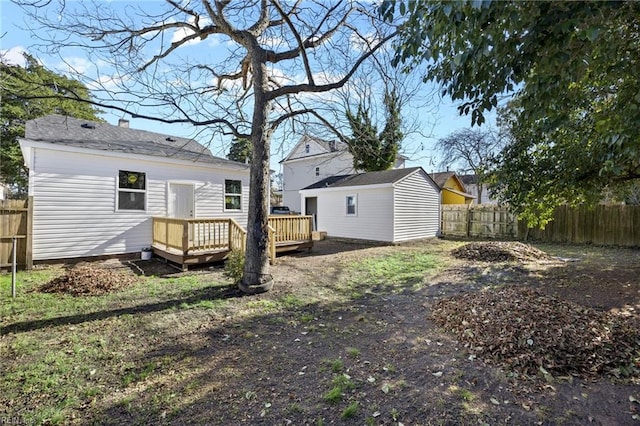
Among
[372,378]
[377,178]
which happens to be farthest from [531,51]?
[377,178]

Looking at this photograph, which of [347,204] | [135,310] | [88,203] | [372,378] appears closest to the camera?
[372,378]

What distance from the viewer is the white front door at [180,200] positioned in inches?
395

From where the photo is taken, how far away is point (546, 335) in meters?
3.52

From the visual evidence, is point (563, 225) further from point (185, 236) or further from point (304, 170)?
point (304, 170)

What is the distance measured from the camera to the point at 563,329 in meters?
3.64

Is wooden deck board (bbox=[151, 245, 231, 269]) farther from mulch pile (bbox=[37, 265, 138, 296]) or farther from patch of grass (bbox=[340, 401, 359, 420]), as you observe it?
patch of grass (bbox=[340, 401, 359, 420])

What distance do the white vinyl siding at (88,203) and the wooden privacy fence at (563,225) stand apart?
13590mm

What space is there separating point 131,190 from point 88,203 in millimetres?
1123

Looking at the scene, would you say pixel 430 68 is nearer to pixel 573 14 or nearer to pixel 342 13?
pixel 573 14

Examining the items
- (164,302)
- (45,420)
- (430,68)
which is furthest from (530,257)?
(45,420)

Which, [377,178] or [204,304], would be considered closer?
[204,304]

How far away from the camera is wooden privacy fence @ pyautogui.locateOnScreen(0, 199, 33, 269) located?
7.14m

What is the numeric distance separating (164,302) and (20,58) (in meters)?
5.02

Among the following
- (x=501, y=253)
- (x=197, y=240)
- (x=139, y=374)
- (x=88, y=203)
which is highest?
(x=88, y=203)
